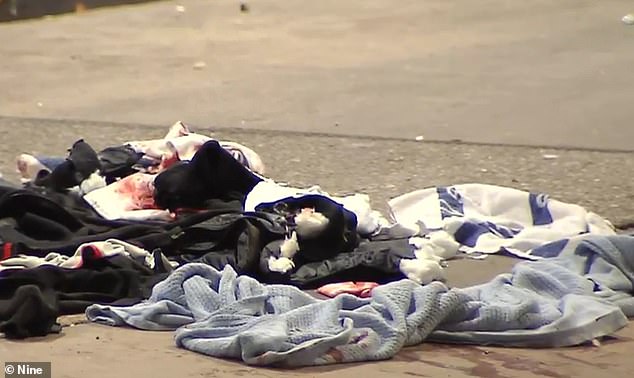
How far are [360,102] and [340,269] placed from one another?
395 centimetres

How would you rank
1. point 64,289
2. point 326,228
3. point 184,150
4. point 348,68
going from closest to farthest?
1. point 64,289
2. point 326,228
3. point 184,150
4. point 348,68

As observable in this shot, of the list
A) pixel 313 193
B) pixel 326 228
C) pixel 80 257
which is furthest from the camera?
pixel 313 193

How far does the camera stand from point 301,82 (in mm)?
9422

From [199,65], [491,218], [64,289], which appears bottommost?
[64,289]

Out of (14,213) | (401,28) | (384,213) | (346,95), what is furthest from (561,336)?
(401,28)

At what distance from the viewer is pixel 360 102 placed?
8.57 meters

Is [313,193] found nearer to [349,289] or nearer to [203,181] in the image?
[203,181]

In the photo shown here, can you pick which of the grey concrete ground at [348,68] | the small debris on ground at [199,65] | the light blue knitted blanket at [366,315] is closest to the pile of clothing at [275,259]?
the light blue knitted blanket at [366,315]

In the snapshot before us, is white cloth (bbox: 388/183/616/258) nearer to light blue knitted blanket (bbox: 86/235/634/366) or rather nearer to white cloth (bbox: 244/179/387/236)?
white cloth (bbox: 244/179/387/236)

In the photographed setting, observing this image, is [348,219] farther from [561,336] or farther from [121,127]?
[121,127]

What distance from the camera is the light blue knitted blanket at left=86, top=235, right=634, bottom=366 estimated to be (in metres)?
3.95

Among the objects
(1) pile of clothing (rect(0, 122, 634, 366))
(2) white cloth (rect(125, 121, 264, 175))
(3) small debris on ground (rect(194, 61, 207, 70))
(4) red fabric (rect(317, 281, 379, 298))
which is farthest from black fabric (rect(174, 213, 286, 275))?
(3) small debris on ground (rect(194, 61, 207, 70))

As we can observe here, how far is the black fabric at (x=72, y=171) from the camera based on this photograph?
542 centimetres

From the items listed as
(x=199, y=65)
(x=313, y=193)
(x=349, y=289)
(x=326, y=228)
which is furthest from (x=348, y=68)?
(x=349, y=289)
